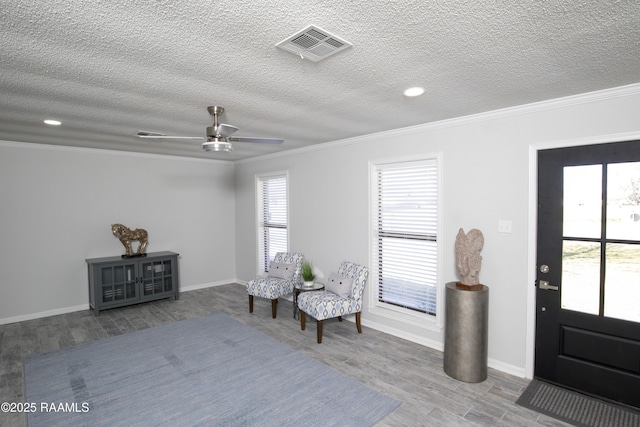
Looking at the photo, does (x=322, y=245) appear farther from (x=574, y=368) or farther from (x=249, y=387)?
(x=574, y=368)

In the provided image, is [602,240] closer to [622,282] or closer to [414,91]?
[622,282]

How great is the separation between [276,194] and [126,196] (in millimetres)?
2481

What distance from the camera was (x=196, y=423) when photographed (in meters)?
2.42

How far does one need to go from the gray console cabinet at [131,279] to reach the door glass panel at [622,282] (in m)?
5.62

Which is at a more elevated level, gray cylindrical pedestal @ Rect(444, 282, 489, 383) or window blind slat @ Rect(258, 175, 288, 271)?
window blind slat @ Rect(258, 175, 288, 271)

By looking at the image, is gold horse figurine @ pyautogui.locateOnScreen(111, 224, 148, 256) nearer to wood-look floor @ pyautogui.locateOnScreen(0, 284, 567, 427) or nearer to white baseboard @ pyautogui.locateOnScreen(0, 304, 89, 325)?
wood-look floor @ pyautogui.locateOnScreen(0, 284, 567, 427)

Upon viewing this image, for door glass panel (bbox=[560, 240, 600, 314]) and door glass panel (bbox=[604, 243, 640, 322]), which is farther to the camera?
door glass panel (bbox=[560, 240, 600, 314])

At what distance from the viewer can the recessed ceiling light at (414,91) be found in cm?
254

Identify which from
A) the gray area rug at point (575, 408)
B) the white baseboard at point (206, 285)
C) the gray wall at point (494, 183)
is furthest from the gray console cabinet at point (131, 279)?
the gray area rug at point (575, 408)

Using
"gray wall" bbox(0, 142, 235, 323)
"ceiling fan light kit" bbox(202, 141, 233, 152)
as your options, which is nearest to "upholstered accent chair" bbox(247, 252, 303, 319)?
"gray wall" bbox(0, 142, 235, 323)

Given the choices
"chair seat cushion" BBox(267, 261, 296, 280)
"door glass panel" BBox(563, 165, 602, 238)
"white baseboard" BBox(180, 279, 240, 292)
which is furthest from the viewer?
"white baseboard" BBox(180, 279, 240, 292)

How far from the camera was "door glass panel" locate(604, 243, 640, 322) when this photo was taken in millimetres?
2523

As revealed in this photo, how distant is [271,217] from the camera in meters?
6.04

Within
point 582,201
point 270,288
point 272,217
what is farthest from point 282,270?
point 582,201
